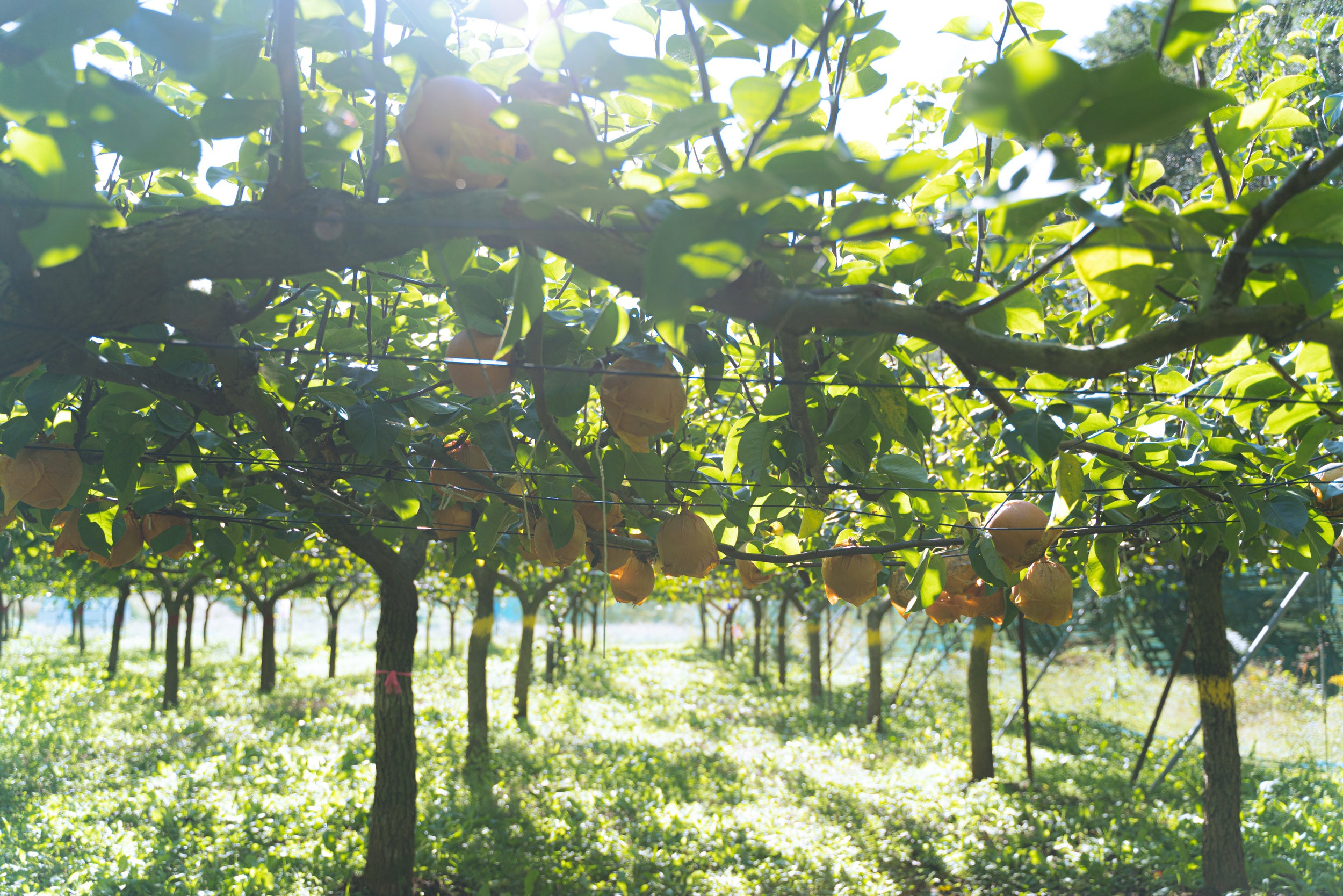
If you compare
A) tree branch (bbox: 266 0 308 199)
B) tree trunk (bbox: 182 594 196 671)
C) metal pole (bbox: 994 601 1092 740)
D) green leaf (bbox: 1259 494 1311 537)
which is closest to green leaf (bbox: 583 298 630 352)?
tree branch (bbox: 266 0 308 199)

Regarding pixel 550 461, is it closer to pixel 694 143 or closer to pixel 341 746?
pixel 694 143

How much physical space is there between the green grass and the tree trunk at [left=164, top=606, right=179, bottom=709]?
0.27 metres

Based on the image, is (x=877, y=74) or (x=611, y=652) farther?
(x=611, y=652)

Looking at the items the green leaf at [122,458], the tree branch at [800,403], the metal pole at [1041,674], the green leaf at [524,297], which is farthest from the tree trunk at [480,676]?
the green leaf at [524,297]

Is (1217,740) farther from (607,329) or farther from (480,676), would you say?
(480,676)

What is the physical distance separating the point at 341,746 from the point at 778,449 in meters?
7.99

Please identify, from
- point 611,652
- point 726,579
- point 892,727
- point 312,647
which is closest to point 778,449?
point 892,727

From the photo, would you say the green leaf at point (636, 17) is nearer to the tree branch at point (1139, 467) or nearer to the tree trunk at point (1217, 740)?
the tree branch at point (1139, 467)

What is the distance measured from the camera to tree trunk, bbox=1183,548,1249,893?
461cm

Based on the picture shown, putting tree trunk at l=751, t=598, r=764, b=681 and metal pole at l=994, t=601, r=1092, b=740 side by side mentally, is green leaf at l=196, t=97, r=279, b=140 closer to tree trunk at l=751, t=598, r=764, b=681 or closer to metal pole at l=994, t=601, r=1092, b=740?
metal pole at l=994, t=601, r=1092, b=740

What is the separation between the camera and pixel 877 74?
4.18ft

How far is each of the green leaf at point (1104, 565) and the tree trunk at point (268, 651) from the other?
479 inches

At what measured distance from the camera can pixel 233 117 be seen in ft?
3.22

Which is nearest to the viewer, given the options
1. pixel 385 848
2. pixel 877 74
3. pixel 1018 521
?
pixel 877 74
